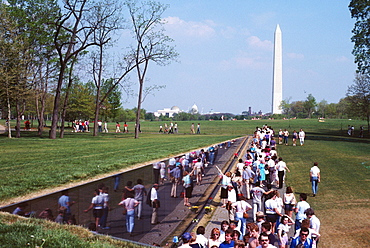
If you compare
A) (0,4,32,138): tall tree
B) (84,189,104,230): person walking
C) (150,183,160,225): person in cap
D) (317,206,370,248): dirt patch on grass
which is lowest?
(317,206,370,248): dirt patch on grass

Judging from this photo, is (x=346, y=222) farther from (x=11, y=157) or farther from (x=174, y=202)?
(x=11, y=157)

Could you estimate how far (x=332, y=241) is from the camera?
1170 cm

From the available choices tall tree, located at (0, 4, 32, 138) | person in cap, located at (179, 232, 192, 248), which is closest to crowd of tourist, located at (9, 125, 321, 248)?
person in cap, located at (179, 232, 192, 248)

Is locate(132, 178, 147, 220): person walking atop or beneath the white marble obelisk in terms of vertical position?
beneath

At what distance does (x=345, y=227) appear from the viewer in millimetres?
13102

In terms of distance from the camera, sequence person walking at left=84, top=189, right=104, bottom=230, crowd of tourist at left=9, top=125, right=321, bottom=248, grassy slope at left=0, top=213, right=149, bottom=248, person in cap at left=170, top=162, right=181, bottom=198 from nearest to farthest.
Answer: grassy slope at left=0, top=213, right=149, bottom=248, crowd of tourist at left=9, top=125, right=321, bottom=248, person walking at left=84, top=189, right=104, bottom=230, person in cap at left=170, top=162, right=181, bottom=198

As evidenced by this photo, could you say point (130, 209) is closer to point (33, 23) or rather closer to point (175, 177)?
point (175, 177)

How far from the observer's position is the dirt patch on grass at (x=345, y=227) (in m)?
11.6

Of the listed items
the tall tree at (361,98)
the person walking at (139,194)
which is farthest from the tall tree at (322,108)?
the person walking at (139,194)

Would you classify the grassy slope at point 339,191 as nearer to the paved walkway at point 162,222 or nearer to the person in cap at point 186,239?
the paved walkway at point 162,222

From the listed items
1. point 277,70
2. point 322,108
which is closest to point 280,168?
point 277,70

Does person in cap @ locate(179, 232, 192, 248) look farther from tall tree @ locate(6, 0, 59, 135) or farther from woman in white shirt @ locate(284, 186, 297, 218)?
tall tree @ locate(6, 0, 59, 135)

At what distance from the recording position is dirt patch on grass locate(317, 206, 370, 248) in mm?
11570

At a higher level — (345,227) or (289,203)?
(289,203)
